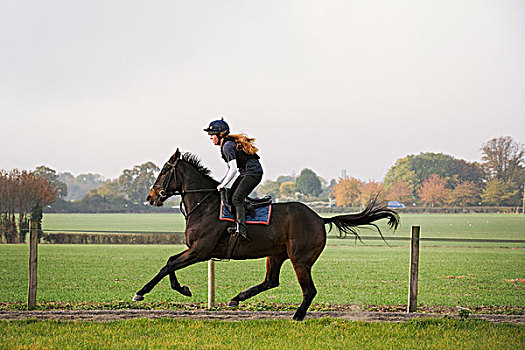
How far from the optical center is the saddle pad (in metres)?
8.25

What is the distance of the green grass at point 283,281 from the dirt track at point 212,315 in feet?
7.44

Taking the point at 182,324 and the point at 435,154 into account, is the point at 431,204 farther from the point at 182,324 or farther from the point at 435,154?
the point at 182,324

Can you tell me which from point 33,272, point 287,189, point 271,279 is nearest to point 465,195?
point 287,189

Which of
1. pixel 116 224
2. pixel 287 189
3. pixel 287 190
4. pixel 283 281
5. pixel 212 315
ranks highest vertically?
pixel 287 189

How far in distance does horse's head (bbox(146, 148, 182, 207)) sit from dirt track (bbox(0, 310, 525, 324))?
175 cm

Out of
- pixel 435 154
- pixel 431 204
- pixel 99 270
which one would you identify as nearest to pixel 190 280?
pixel 99 270

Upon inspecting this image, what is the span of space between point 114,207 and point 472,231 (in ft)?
Result: 218

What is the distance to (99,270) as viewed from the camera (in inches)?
731

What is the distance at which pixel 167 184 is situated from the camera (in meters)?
8.47

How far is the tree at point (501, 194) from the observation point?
9262 centimetres

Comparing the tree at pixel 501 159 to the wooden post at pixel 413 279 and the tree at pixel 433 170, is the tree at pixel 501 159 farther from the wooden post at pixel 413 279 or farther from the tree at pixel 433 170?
the wooden post at pixel 413 279

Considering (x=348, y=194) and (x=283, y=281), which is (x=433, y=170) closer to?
(x=348, y=194)

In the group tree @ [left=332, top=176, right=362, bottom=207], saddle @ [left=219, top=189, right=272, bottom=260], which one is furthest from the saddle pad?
tree @ [left=332, top=176, right=362, bottom=207]

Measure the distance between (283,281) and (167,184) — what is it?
8.30 m
